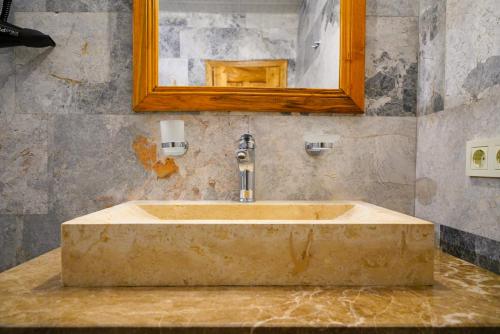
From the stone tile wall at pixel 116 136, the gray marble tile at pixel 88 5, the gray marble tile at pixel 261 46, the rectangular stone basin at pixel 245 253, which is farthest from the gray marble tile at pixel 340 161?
the gray marble tile at pixel 88 5

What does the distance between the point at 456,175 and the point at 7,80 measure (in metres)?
1.40

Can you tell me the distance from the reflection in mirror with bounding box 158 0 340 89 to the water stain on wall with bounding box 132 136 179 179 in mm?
202

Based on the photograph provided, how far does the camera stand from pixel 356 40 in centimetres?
108

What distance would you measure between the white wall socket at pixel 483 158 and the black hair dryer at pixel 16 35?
125 centimetres

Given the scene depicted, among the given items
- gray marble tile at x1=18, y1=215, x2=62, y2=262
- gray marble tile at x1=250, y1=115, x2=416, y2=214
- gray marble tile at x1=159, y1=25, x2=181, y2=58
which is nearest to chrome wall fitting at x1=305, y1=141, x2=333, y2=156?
gray marble tile at x1=250, y1=115, x2=416, y2=214

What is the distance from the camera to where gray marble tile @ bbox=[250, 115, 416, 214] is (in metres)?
1.10

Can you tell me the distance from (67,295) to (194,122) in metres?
0.64

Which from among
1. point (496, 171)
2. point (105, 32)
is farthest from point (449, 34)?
point (105, 32)

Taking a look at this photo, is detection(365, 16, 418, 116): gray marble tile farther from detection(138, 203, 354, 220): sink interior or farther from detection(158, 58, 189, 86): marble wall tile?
detection(158, 58, 189, 86): marble wall tile

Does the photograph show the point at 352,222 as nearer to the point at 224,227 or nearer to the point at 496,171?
the point at 224,227

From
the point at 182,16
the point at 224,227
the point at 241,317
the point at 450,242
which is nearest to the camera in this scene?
the point at 241,317

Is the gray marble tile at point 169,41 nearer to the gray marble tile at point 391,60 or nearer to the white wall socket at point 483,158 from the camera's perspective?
the gray marble tile at point 391,60

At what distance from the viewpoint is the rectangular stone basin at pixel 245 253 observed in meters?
0.63

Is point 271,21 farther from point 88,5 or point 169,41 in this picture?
point 88,5
